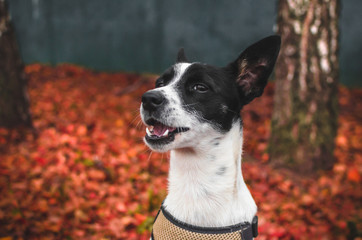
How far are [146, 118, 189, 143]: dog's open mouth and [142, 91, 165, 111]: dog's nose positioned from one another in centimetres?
13

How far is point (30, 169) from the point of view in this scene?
469cm

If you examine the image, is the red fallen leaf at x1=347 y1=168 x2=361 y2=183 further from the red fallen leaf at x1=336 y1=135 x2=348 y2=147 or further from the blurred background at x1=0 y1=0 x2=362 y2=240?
the red fallen leaf at x1=336 y1=135 x2=348 y2=147

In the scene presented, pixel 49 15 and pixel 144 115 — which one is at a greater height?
pixel 49 15

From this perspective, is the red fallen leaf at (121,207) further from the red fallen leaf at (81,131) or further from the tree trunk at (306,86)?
the tree trunk at (306,86)

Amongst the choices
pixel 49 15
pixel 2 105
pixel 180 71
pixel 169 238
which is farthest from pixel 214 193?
pixel 49 15

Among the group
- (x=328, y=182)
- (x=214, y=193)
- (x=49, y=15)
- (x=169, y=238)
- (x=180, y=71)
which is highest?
(x=49, y=15)

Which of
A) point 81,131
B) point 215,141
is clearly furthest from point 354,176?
point 81,131

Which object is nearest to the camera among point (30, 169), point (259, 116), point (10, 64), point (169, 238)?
point (169, 238)

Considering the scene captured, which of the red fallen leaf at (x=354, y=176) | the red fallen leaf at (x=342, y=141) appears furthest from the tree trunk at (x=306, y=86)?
the red fallen leaf at (x=342, y=141)

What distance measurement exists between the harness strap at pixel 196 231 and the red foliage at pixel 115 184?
871mm

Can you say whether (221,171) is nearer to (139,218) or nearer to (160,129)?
(160,129)

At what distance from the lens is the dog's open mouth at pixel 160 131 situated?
232 cm

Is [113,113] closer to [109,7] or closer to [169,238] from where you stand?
[109,7]

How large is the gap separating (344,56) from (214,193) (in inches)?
279
